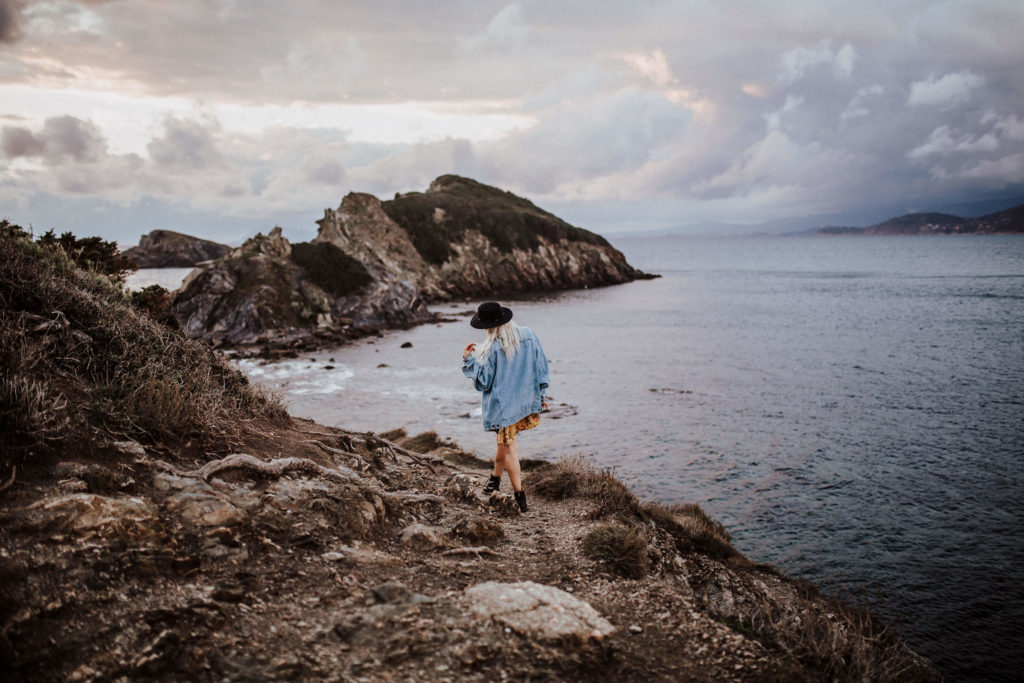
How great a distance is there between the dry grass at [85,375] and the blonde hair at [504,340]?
332cm

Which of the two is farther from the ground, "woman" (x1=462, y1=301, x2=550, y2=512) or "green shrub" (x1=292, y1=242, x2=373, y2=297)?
"green shrub" (x1=292, y1=242, x2=373, y2=297)

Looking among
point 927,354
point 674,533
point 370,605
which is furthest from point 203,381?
point 927,354

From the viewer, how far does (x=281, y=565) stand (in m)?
4.66

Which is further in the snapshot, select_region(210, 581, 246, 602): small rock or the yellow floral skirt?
the yellow floral skirt

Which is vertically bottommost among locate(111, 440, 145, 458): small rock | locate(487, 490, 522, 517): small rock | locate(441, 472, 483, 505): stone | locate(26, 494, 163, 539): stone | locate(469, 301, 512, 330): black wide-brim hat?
locate(487, 490, 522, 517): small rock

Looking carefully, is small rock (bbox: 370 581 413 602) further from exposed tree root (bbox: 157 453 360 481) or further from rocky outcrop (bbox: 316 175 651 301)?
rocky outcrop (bbox: 316 175 651 301)

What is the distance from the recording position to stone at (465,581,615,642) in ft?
14.1

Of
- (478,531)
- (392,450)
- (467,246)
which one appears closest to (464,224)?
(467,246)

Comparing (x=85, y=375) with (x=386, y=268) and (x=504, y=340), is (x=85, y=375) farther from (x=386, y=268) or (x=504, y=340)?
(x=386, y=268)

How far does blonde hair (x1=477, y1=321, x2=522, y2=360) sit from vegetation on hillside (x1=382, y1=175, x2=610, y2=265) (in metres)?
71.1

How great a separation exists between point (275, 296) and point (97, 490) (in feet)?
123

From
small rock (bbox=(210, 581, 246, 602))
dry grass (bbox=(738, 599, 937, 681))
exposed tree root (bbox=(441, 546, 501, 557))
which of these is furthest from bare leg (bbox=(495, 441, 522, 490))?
small rock (bbox=(210, 581, 246, 602))

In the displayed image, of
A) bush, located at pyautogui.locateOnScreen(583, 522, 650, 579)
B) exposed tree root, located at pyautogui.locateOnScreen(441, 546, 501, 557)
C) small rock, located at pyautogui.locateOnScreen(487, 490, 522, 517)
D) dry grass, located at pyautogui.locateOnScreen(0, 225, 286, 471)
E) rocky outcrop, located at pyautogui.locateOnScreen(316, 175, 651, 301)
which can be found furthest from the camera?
rocky outcrop, located at pyautogui.locateOnScreen(316, 175, 651, 301)

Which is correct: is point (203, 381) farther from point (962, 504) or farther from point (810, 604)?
point (962, 504)
